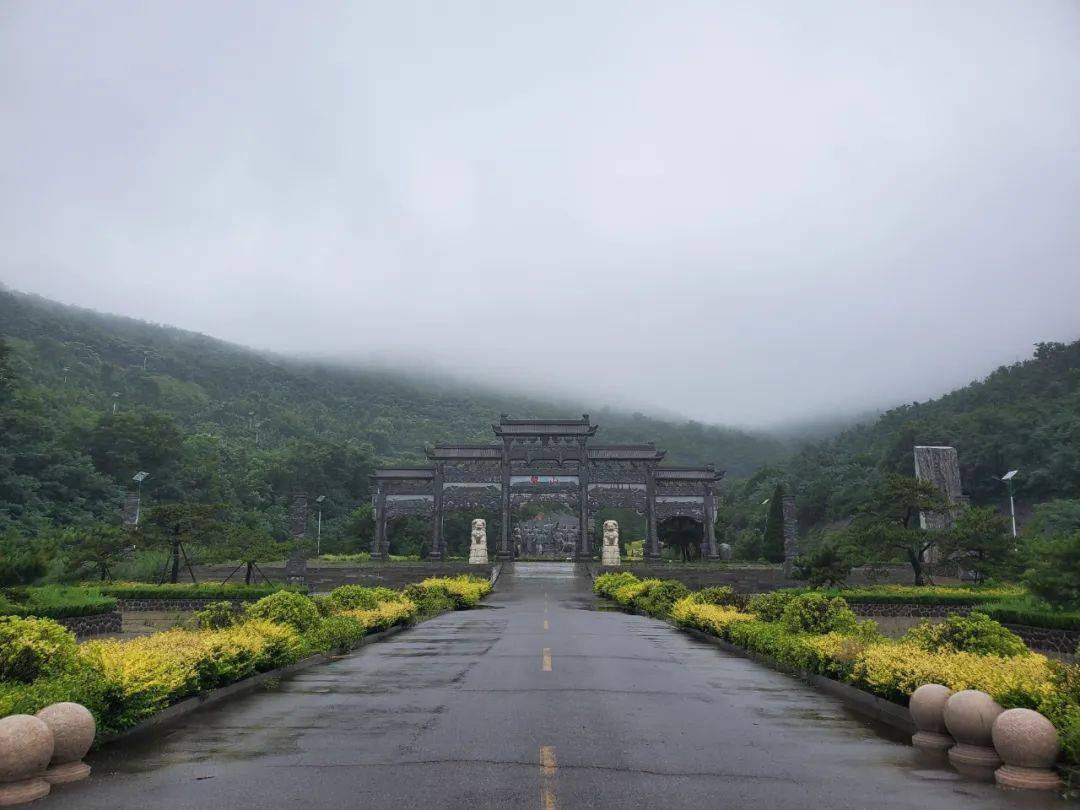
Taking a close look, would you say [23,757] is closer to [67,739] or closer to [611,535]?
[67,739]

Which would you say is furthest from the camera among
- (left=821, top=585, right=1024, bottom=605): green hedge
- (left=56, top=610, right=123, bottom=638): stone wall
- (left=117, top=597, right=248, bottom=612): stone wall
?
(left=117, top=597, right=248, bottom=612): stone wall

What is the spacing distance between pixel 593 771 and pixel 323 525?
231 ft

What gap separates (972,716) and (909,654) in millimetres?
2711

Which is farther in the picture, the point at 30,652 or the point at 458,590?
the point at 458,590

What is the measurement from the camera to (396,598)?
888 inches

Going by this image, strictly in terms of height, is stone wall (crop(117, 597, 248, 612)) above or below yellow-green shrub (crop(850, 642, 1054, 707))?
below

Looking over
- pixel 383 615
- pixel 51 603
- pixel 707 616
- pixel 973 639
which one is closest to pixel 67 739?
pixel 973 639

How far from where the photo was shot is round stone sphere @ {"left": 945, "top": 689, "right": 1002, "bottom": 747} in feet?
24.6

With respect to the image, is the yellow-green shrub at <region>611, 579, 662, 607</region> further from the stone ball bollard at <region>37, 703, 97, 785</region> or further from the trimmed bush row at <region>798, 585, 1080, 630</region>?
the stone ball bollard at <region>37, 703, 97, 785</region>

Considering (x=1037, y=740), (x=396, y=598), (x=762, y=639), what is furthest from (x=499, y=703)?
(x=396, y=598)

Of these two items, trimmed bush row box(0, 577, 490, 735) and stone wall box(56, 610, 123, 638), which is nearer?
trimmed bush row box(0, 577, 490, 735)

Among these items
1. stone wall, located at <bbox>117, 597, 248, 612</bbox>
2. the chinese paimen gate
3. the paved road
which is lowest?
stone wall, located at <bbox>117, 597, 248, 612</bbox>

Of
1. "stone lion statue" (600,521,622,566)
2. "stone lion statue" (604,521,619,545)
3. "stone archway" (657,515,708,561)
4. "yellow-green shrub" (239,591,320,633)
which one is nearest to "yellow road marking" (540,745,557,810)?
"yellow-green shrub" (239,591,320,633)

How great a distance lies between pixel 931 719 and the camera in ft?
26.9
